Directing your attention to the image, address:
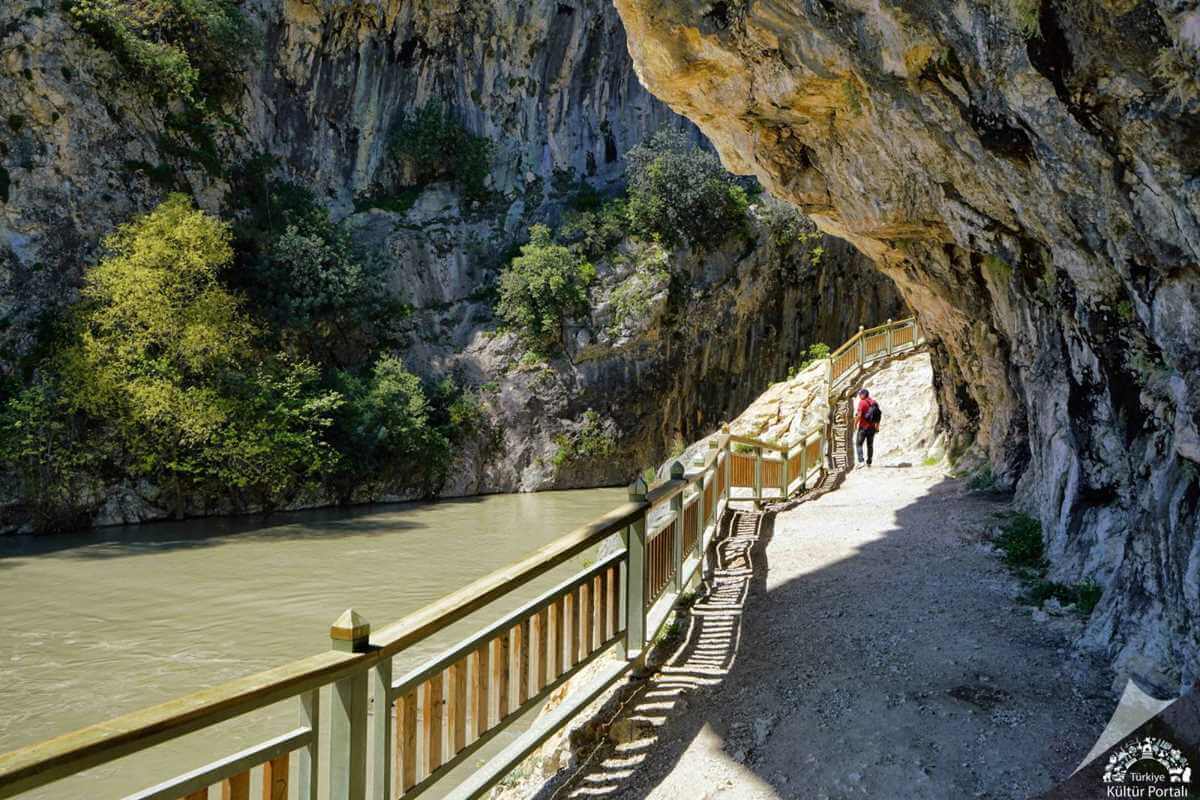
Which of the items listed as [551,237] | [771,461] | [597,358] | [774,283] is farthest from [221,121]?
[771,461]

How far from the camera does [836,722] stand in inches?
186

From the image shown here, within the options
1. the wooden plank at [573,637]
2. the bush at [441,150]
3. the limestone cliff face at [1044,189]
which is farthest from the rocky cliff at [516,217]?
the wooden plank at [573,637]

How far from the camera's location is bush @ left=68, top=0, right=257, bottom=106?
2206cm

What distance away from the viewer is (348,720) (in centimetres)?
284

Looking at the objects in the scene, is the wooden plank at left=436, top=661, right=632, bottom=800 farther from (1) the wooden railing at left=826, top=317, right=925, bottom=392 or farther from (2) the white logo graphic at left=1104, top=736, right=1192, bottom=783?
(1) the wooden railing at left=826, top=317, right=925, bottom=392

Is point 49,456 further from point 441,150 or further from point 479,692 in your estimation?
point 479,692

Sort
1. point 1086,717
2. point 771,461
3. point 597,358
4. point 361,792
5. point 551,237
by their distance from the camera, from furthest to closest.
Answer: point 551,237, point 597,358, point 771,461, point 1086,717, point 361,792

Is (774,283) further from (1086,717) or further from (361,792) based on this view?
Result: (361,792)

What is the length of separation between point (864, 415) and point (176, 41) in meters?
22.5

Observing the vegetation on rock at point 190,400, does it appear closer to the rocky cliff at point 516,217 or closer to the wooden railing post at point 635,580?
the rocky cliff at point 516,217

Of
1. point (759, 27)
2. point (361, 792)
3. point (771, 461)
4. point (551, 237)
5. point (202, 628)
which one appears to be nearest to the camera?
point (361, 792)

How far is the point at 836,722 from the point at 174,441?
19225 millimetres

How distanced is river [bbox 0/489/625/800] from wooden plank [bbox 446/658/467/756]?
4.80 meters

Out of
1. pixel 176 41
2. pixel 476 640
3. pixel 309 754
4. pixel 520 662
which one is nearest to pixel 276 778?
pixel 309 754
